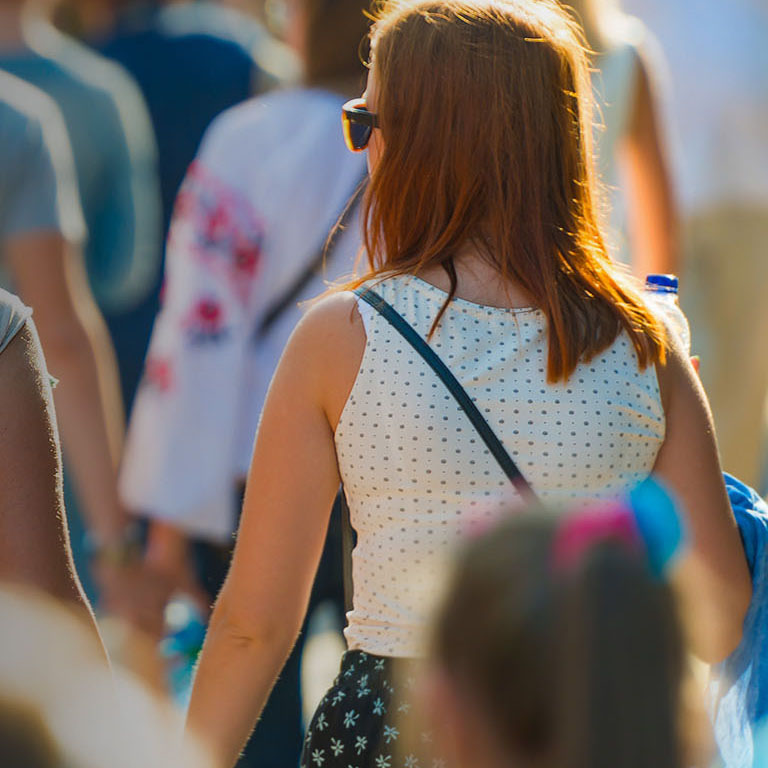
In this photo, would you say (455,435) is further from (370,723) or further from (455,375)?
(370,723)

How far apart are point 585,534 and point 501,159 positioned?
36.7 inches

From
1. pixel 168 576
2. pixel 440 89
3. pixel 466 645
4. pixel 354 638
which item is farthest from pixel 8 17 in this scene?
pixel 466 645

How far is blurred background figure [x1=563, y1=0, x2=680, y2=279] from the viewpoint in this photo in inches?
134

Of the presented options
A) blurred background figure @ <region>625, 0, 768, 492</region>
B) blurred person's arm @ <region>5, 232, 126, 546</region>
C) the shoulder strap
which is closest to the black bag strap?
blurred person's arm @ <region>5, 232, 126, 546</region>

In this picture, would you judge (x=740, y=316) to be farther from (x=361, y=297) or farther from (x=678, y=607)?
(x=678, y=607)

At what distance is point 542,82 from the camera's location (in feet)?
6.45

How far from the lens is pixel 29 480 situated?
185cm

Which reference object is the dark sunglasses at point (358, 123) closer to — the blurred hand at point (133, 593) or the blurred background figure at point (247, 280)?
the blurred background figure at point (247, 280)

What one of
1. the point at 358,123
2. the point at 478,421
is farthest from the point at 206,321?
the point at 478,421

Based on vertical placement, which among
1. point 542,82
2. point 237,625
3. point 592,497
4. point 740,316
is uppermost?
point 542,82

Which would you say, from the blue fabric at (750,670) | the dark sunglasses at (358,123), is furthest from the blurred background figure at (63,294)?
the blue fabric at (750,670)

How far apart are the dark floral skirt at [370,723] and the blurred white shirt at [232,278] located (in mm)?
1187

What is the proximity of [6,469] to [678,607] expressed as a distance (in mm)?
1002

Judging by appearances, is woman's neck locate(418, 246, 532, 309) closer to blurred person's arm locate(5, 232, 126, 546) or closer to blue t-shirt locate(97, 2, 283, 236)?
blurred person's arm locate(5, 232, 126, 546)
